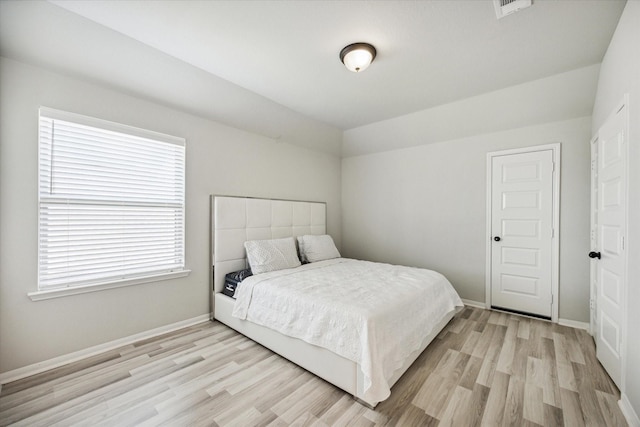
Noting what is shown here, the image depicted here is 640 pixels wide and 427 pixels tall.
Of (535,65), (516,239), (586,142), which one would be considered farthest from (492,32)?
(516,239)

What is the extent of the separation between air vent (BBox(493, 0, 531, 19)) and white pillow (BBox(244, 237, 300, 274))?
2.99m

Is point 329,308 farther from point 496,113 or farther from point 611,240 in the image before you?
point 496,113

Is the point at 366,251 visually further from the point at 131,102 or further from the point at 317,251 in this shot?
the point at 131,102

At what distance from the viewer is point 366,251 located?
15.6 ft

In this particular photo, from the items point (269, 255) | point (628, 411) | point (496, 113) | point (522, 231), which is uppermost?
point (496, 113)

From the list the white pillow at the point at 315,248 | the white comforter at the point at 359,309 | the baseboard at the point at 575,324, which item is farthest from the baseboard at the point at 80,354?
the baseboard at the point at 575,324

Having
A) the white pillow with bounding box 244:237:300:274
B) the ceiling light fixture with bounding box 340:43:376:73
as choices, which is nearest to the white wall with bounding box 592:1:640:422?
the ceiling light fixture with bounding box 340:43:376:73

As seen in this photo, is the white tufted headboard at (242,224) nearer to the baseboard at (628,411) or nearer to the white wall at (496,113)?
the white wall at (496,113)

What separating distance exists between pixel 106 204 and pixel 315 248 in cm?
245

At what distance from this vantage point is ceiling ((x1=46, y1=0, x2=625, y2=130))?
1.80 metres

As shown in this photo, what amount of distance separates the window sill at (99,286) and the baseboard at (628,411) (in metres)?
3.65

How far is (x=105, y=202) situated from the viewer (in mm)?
2412

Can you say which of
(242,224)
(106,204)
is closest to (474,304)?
(242,224)

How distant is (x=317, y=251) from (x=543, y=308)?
114 inches
